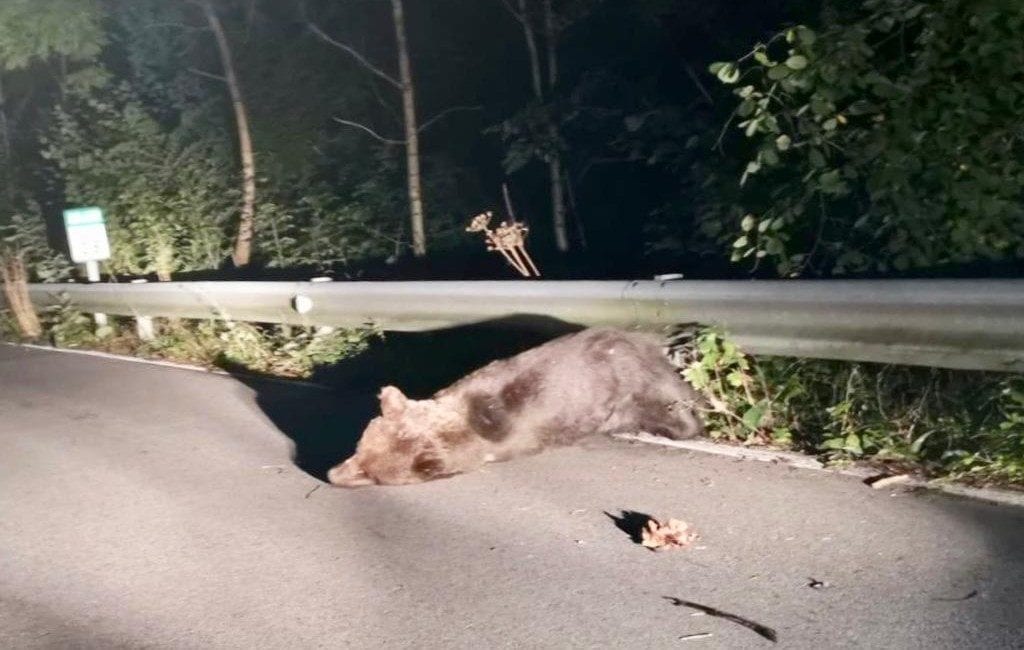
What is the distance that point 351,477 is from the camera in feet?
20.6

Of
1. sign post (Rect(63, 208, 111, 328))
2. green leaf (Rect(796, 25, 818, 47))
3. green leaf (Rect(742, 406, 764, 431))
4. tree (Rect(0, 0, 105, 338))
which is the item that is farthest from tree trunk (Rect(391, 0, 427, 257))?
green leaf (Rect(742, 406, 764, 431))

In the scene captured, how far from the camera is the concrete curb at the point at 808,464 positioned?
5.17m

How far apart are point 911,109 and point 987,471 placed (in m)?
2.76

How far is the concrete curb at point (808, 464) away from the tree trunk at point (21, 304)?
9462 mm

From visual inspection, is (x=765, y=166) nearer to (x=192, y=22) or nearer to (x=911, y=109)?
(x=911, y=109)

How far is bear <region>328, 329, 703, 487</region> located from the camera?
6289mm

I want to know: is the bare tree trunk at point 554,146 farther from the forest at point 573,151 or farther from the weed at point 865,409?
the weed at point 865,409

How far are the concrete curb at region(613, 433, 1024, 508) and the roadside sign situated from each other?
870 cm

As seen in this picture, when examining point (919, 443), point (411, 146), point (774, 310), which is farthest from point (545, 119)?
point (919, 443)

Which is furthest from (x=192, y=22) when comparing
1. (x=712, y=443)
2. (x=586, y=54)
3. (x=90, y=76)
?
(x=712, y=443)

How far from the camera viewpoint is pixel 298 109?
17688mm

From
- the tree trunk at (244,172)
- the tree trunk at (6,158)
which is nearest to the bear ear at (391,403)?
the tree trunk at (244,172)

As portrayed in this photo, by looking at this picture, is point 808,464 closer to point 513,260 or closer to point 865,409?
point 865,409

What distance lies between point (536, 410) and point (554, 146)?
23.9 feet
